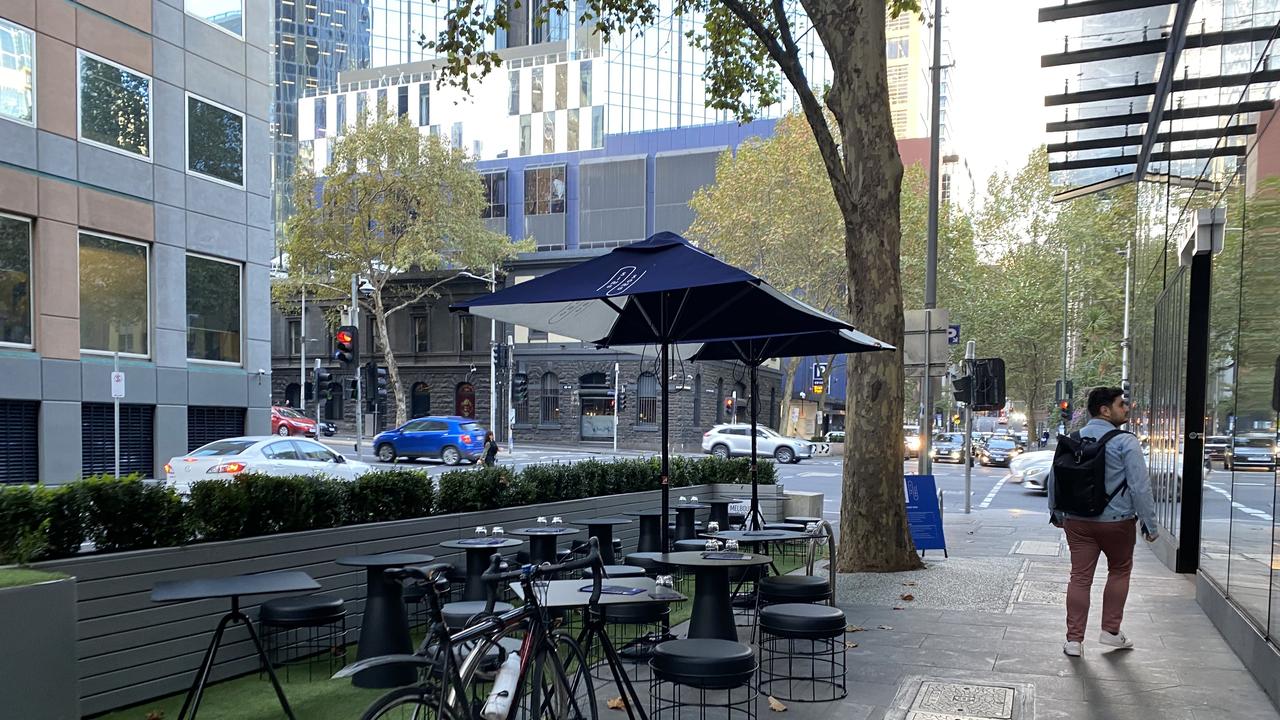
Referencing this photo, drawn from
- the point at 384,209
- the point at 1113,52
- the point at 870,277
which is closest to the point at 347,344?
the point at 870,277

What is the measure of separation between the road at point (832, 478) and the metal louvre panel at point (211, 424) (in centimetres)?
545

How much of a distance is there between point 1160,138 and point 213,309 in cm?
1877

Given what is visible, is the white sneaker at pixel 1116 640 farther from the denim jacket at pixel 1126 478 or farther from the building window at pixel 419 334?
the building window at pixel 419 334

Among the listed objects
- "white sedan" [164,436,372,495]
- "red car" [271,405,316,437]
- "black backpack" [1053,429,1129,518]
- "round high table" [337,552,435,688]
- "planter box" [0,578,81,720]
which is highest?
"black backpack" [1053,429,1129,518]

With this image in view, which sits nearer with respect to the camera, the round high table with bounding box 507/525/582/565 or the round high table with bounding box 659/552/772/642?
the round high table with bounding box 659/552/772/642

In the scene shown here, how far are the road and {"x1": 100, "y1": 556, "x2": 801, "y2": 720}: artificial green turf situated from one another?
1086cm

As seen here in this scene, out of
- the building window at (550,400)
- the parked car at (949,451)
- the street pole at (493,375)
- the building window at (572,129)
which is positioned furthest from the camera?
the building window at (572,129)

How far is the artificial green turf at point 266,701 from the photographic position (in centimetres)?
580

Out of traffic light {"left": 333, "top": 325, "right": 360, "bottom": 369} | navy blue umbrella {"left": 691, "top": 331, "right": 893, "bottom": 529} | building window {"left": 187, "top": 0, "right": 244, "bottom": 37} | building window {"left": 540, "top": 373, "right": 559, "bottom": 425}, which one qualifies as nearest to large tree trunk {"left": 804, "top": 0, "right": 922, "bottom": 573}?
navy blue umbrella {"left": 691, "top": 331, "right": 893, "bottom": 529}

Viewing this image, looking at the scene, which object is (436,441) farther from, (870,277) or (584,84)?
(584,84)

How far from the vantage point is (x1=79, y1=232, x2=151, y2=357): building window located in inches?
733

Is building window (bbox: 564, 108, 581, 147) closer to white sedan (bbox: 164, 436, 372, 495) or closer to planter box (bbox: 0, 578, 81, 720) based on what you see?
white sedan (bbox: 164, 436, 372, 495)

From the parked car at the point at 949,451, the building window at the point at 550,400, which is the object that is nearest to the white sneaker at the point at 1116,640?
the parked car at the point at 949,451

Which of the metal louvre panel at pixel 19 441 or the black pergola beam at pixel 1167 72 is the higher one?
the black pergola beam at pixel 1167 72
